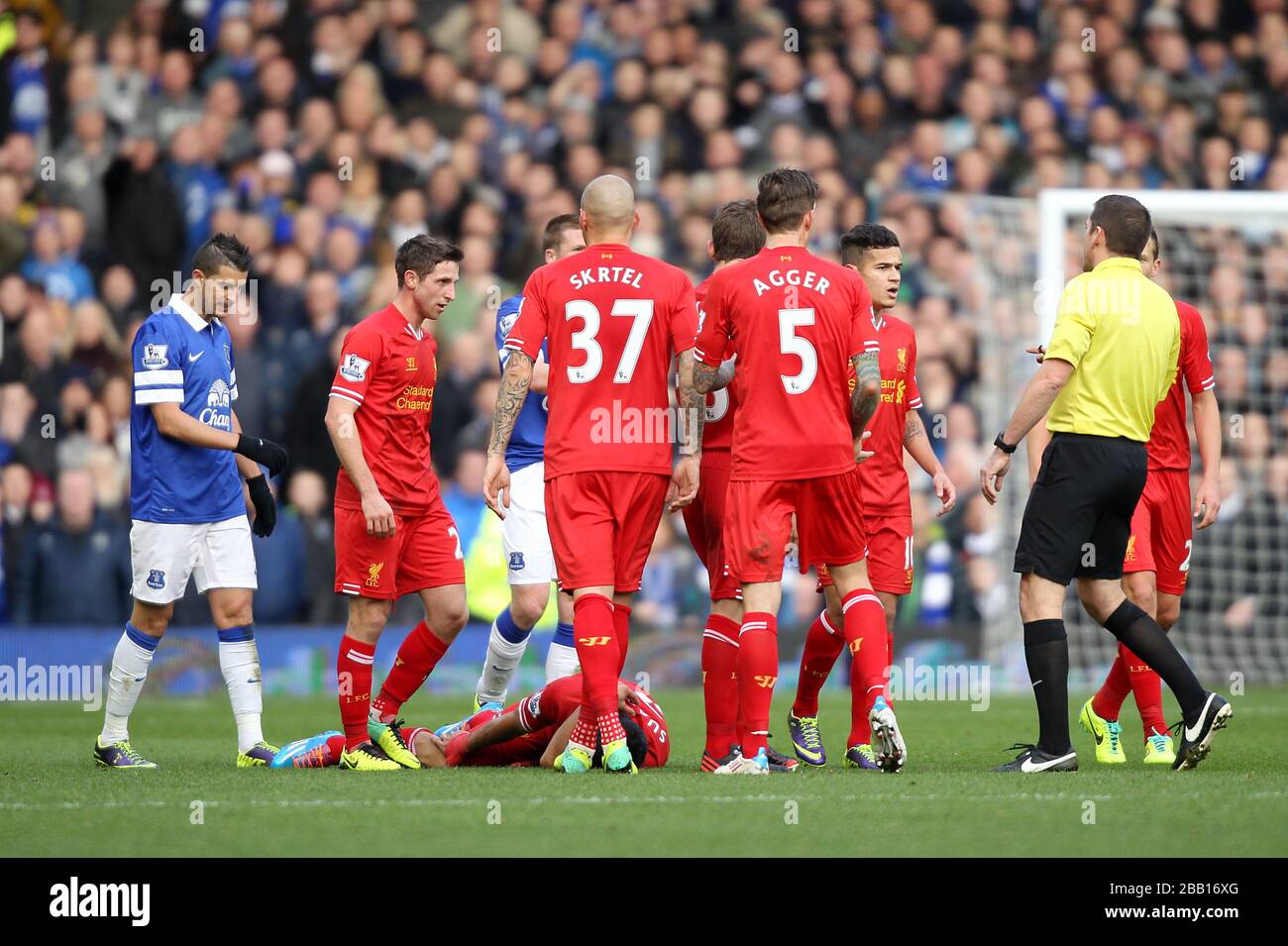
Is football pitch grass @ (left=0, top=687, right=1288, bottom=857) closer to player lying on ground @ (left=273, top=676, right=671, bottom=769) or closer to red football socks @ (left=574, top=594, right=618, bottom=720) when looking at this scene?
player lying on ground @ (left=273, top=676, right=671, bottom=769)

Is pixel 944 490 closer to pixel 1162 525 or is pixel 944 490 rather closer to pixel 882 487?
pixel 882 487

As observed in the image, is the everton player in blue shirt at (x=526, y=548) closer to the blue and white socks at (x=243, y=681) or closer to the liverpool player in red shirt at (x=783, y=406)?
the blue and white socks at (x=243, y=681)

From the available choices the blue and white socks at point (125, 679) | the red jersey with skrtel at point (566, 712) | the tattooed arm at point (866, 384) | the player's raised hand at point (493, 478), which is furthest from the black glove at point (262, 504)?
the tattooed arm at point (866, 384)

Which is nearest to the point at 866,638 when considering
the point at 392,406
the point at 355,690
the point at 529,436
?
the point at 355,690

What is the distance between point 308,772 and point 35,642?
230 inches

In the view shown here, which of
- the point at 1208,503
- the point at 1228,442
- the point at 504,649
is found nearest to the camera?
the point at 1208,503

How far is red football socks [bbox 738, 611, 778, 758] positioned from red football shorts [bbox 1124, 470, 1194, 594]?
96.8 inches

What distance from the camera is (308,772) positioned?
286 inches

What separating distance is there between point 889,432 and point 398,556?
7.47ft

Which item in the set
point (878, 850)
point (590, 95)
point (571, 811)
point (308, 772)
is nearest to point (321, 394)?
point (590, 95)

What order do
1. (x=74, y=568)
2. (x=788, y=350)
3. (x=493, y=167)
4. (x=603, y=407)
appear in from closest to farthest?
(x=788, y=350), (x=603, y=407), (x=74, y=568), (x=493, y=167)

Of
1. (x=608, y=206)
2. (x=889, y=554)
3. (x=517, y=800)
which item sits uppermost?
(x=608, y=206)

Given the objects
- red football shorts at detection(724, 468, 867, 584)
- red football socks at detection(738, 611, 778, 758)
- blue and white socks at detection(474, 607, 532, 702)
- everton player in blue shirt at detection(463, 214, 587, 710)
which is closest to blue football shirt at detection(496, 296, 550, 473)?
everton player in blue shirt at detection(463, 214, 587, 710)

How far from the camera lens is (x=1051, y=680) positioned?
7023 mm
